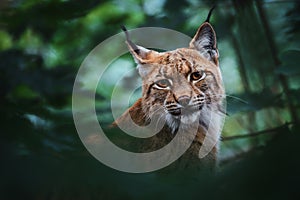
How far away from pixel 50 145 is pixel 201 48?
65 cm

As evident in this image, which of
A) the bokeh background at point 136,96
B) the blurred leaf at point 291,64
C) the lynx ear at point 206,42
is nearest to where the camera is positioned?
the bokeh background at point 136,96

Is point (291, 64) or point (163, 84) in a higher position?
point (163, 84)

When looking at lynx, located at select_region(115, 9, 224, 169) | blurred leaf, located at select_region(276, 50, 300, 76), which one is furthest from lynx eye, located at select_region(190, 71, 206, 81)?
blurred leaf, located at select_region(276, 50, 300, 76)

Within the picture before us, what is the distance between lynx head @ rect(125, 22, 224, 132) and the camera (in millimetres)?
1089

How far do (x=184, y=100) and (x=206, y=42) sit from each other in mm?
148

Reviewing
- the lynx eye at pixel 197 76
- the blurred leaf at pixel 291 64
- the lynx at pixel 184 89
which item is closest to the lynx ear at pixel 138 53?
the lynx at pixel 184 89

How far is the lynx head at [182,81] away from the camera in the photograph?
1.09m

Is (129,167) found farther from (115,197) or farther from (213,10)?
(213,10)

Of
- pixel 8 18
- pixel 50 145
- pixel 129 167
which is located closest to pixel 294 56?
pixel 129 167

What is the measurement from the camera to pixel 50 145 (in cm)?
53

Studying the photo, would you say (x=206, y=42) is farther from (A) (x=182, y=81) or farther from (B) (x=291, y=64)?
(B) (x=291, y=64)

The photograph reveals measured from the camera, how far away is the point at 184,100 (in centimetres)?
108

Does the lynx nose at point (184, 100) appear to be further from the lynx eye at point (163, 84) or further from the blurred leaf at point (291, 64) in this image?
the blurred leaf at point (291, 64)

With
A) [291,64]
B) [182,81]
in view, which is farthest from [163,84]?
[291,64]
